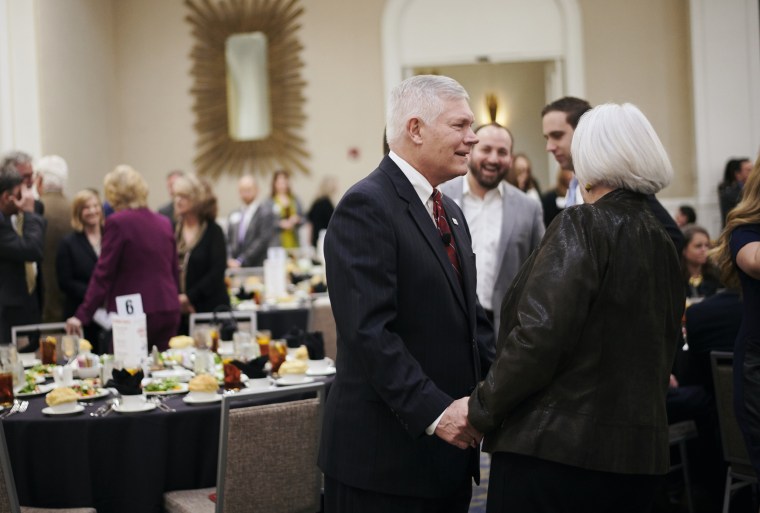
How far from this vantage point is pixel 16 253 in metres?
5.23

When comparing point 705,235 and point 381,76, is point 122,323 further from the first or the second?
point 381,76

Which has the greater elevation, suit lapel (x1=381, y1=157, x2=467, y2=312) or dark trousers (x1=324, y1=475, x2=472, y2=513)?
suit lapel (x1=381, y1=157, x2=467, y2=312)

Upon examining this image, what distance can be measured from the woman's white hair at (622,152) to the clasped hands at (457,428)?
1.98ft

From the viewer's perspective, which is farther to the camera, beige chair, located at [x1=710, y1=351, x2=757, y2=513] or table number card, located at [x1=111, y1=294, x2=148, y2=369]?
table number card, located at [x1=111, y1=294, x2=148, y2=369]

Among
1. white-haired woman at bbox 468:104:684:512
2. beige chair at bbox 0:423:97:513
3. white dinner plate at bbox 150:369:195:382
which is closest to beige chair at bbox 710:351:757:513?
white-haired woman at bbox 468:104:684:512

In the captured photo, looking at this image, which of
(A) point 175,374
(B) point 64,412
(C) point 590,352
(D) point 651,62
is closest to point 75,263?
(A) point 175,374

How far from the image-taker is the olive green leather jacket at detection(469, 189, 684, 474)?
6.83 feet

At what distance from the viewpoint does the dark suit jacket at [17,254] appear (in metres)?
5.19

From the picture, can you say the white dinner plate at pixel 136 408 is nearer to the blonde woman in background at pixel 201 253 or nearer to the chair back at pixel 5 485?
the chair back at pixel 5 485

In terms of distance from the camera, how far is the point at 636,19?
12156 millimetres

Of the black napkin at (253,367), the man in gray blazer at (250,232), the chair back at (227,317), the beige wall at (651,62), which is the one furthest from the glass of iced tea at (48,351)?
the beige wall at (651,62)

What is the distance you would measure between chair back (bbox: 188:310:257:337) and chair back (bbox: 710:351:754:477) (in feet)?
7.86

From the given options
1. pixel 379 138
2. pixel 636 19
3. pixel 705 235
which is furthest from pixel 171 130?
pixel 705 235

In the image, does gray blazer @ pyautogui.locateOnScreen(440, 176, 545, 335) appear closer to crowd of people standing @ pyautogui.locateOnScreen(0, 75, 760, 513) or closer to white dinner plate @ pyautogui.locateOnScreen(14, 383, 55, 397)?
crowd of people standing @ pyautogui.locateOnScreen(0, 75, 760, 513)
